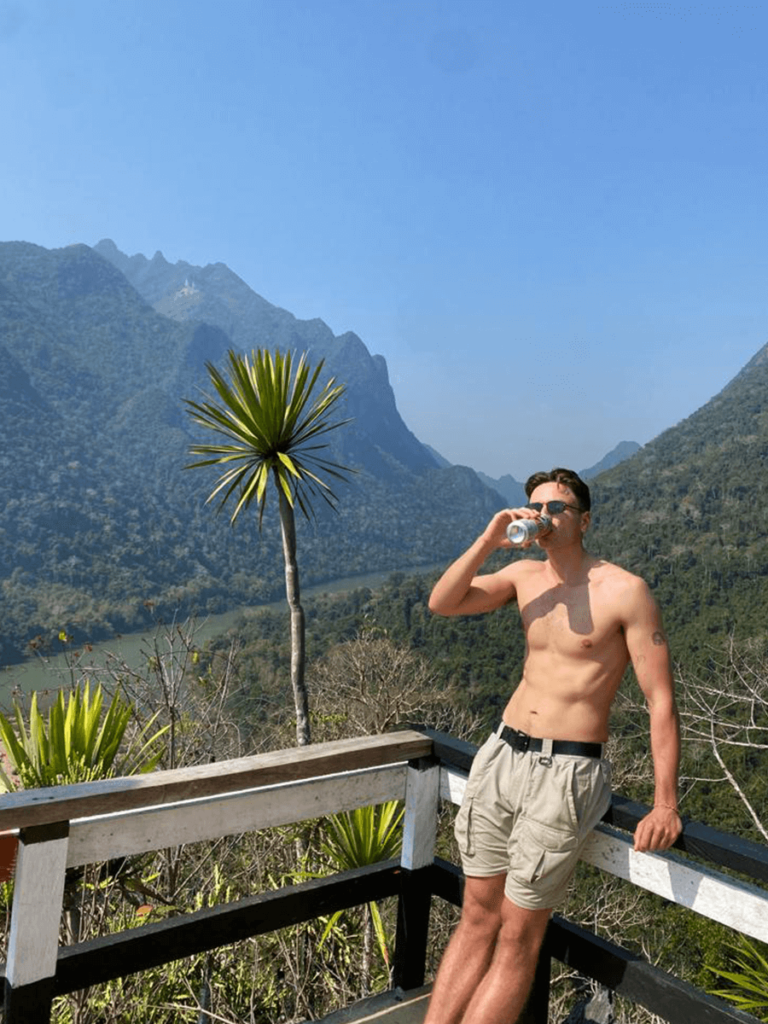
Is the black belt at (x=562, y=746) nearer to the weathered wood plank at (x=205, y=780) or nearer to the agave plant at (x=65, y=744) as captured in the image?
the weathered wood plank at (x=205, y=780)

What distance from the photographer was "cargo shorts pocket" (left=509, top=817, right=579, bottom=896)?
157 centimetres

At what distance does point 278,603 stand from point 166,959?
2973 inches

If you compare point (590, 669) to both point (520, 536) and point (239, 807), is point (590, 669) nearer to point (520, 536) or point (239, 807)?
point (520, 536)

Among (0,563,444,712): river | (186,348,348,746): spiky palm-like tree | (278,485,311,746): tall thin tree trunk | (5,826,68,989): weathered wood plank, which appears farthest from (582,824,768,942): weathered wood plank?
(278,485,311,746): tall thin tree trunk

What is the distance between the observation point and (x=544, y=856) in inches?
62.1

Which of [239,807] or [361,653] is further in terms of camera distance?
[361,653]

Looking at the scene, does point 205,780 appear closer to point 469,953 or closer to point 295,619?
point 469,953

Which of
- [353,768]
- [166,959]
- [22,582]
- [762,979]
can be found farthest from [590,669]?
[22,582]

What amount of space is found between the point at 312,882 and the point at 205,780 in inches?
15.7

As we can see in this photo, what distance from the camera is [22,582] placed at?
227 ft

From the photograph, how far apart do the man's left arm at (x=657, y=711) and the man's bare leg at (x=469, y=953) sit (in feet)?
1.12

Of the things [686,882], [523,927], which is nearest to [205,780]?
[523,927]

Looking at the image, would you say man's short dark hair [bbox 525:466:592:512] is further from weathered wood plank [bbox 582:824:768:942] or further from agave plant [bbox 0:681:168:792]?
agave plant [bbox 0:681:168:792]

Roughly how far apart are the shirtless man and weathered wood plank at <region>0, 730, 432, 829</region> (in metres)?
0.22
